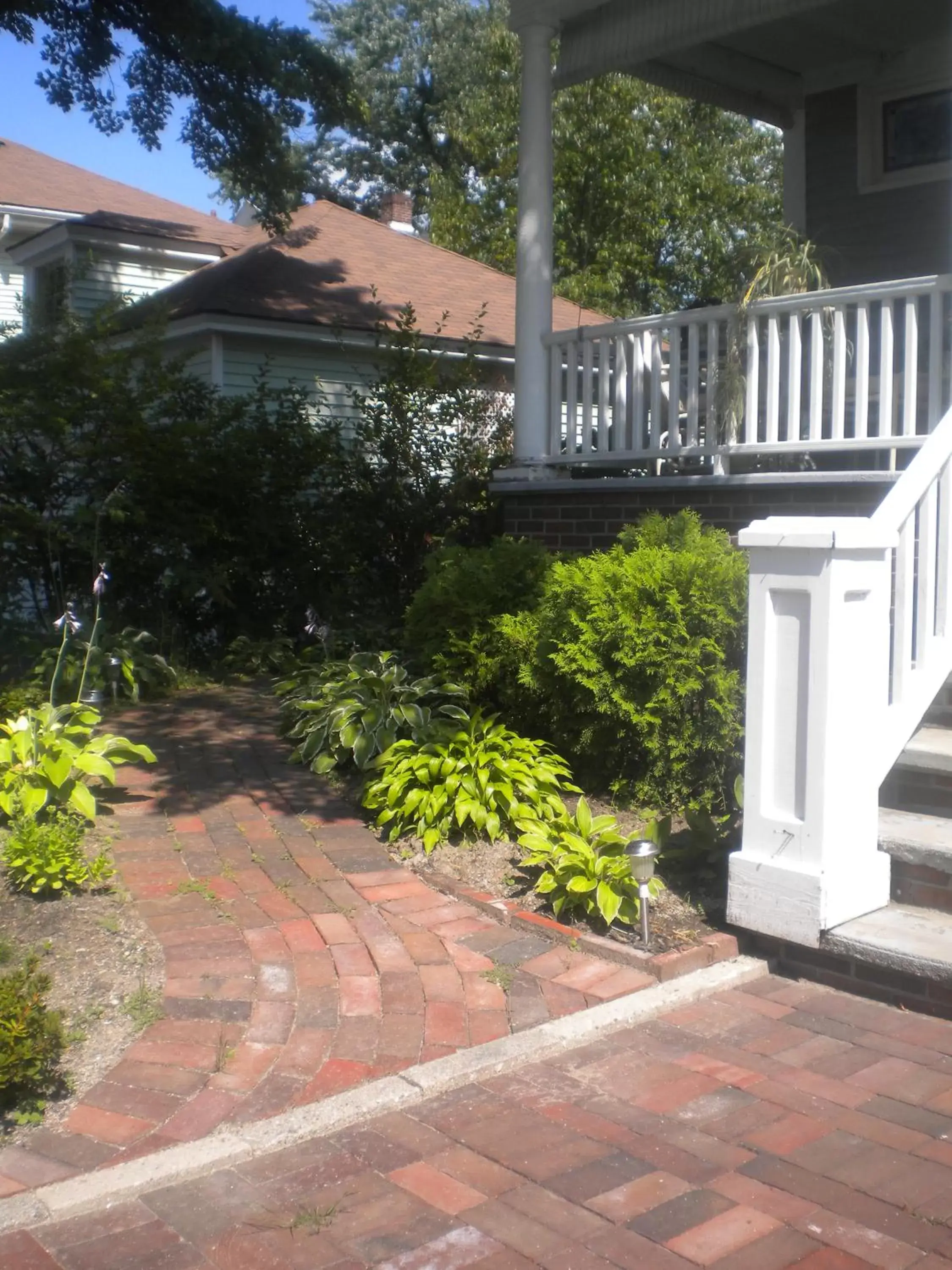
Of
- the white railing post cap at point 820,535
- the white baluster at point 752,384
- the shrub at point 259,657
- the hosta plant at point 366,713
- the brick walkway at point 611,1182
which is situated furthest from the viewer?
the shrub at point 259,657

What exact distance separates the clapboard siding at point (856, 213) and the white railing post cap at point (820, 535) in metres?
5.72

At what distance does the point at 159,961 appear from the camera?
423 cm

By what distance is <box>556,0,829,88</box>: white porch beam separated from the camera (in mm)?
7680

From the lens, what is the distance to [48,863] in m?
4.60

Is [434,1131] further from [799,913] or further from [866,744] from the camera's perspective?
[866,744]

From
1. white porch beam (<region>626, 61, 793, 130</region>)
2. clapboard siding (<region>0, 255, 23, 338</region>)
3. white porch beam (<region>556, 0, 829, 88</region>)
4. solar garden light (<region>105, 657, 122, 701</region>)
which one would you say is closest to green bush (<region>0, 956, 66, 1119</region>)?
solar garden light (<region>105, 657, 122, 701</region>)

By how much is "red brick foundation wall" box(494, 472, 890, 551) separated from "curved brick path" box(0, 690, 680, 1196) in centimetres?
276

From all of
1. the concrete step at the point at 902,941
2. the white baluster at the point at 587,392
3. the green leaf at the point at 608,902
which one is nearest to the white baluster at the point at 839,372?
the white baluster at the point at 587,392

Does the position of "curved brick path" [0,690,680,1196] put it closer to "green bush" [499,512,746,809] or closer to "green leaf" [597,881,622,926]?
"green leaf" [597,881,622,926]

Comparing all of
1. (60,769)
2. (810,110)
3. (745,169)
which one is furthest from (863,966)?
(745,169)

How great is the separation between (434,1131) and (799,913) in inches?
63.5

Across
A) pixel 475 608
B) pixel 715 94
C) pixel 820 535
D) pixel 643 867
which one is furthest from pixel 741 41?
pixel 643 867

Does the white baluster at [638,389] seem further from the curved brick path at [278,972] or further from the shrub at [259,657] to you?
the curved brick path at [278,972]

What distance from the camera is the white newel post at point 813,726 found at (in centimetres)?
419
